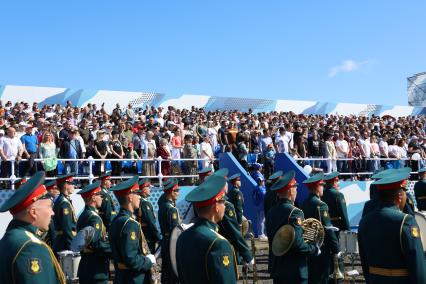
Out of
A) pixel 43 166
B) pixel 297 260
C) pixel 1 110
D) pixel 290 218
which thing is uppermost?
pixel 1 110

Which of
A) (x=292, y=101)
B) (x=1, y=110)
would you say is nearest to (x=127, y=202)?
(x=1, y=110)

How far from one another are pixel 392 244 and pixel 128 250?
Answer: 264cm

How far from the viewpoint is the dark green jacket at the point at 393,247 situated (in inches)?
180

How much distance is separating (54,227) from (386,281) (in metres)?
5.51

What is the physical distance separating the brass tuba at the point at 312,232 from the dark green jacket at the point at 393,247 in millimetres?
1692

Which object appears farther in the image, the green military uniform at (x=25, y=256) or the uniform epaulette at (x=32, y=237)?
the uniform epaulette at (x=32, y=237)

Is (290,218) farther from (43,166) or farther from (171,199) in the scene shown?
(43,166)

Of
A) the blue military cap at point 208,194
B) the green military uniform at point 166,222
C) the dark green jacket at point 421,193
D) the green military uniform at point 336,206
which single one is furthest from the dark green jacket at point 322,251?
the dark green jacket at point 421,193

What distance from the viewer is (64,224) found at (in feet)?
26.5

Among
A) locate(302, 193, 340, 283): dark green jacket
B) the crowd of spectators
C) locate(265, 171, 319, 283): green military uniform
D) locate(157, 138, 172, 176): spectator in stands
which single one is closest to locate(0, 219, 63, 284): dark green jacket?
locate(265, 171, 319, 283): green military uniform

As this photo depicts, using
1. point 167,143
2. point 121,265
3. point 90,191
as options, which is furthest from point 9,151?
point 121,265

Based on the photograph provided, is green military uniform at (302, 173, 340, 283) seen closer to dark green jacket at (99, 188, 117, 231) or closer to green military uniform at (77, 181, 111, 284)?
green military uniform at (77, 181, 111, 284)

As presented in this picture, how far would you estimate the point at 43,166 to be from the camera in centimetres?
1381

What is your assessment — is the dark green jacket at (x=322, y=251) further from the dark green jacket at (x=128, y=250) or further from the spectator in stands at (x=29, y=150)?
the spectator in stands at (x=29, y=150)
